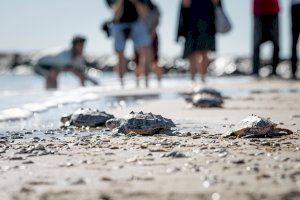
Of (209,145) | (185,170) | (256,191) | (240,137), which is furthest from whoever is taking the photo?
(240,137)

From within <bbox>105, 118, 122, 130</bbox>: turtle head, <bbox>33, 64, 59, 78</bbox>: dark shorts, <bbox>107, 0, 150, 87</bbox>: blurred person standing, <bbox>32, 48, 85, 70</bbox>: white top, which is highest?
<bbox>107, 0, 150, 87</bbox>: blurred person standing

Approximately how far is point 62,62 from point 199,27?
3383mm

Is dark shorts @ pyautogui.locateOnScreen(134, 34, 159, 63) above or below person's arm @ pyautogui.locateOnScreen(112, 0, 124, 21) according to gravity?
below

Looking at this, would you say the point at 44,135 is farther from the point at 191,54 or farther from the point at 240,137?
the point at 191,54

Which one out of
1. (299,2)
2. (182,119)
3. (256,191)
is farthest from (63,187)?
(299,2)

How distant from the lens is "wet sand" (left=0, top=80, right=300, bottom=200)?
234cm

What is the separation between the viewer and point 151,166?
287cm

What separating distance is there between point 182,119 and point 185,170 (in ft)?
8.76

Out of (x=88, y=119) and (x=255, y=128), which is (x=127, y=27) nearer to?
(x=88, y=119)

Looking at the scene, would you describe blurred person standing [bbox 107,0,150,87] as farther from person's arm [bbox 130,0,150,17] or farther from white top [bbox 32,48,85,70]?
white top [bbox 32,48,85,70]

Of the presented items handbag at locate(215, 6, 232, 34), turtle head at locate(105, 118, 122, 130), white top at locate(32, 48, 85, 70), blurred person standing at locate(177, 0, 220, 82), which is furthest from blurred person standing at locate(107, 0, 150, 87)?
turtle head at locate(105, 118, 122, 130)

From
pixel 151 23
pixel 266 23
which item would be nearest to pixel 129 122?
pixel 151 23

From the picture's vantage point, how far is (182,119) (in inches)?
212

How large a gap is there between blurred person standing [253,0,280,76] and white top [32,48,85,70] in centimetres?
380
